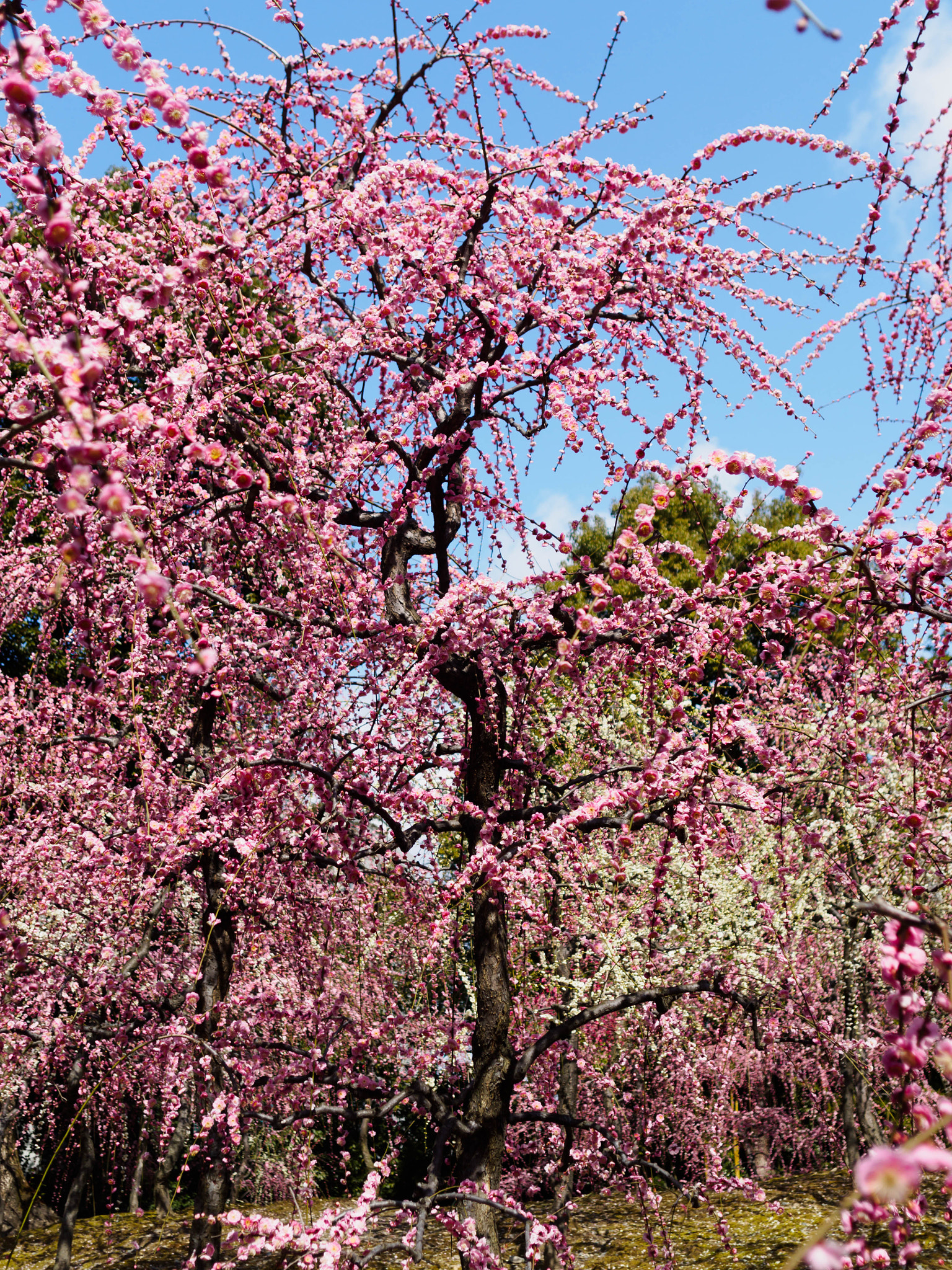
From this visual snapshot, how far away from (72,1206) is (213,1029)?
4076 mm

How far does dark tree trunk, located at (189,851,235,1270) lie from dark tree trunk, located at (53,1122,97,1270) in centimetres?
232

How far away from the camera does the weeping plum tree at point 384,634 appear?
4.45 m

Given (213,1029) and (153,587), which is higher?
(153,587)

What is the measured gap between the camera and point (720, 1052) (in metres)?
12.0

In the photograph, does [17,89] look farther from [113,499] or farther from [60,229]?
[113,499]

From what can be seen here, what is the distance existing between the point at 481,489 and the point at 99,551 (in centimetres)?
305

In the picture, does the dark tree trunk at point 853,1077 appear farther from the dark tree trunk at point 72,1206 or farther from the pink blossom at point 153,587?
the pink blossom at point 153,587

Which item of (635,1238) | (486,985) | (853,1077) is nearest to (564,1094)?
(635,1238)

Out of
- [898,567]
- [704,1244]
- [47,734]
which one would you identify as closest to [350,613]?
[898,567]

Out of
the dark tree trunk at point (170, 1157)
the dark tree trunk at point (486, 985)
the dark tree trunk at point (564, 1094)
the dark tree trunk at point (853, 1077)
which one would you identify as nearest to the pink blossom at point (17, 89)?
the dark tree trunk at point (486, 985)

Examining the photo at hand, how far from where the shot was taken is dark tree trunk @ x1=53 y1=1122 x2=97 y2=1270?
880 centimetres

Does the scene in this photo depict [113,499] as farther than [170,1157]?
No

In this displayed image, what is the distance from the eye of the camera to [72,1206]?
Answer: 9.15 m

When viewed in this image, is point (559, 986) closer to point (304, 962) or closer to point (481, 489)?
point (304, 962)
